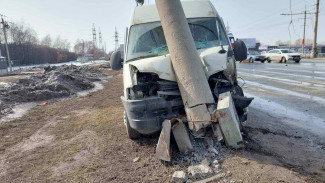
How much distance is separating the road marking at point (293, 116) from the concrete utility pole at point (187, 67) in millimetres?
2745

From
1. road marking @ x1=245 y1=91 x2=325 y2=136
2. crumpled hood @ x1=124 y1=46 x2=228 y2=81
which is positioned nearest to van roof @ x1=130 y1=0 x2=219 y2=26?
crumpled hood @ x1=124 y1=46 x2=228 y2=81

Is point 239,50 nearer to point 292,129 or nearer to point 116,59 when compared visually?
point 292,129

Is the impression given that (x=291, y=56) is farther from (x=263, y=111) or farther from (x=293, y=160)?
(x=293, y=160)

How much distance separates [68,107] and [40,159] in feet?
17.6

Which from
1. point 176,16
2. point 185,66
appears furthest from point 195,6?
point 185,66

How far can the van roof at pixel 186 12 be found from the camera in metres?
5.49

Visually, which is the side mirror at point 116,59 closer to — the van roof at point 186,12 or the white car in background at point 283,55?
the van roof at point 186,12

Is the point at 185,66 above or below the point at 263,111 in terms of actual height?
above

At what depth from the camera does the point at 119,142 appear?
502cm

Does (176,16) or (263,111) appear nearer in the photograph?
(176,16)

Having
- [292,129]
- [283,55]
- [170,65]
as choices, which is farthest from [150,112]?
[283,55]

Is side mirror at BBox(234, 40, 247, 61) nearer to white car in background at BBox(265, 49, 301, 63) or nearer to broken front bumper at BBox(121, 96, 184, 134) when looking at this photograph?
broken front bumper at BBox(121, 96, 184, 134)

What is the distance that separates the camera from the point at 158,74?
13.4 feet

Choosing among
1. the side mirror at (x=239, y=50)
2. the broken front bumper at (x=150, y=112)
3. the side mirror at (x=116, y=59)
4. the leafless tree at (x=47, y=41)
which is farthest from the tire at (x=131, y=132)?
the leafless tree at (x=47, y=41)
